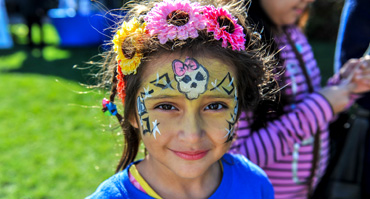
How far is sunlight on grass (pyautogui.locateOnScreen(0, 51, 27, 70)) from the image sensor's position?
7477mm

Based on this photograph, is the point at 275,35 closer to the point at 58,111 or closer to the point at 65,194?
the point at 65,194

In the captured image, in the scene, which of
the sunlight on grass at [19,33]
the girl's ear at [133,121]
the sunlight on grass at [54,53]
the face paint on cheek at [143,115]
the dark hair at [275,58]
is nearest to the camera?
the face paint on cheek at [143,115]

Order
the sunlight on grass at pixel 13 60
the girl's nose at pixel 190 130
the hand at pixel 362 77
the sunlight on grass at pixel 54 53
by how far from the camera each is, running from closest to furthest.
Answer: the girl's nose at pixel 190 130 < the hand at pixel 362 77 < the sunlight on grass at pixel 13 60 < the sunlight on grass at pixel 54 53

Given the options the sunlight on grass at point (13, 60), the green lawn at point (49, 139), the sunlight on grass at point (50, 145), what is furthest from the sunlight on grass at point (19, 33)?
the sunlight on grass at point (50, 145)

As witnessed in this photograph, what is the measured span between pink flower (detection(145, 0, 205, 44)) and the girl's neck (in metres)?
0.57

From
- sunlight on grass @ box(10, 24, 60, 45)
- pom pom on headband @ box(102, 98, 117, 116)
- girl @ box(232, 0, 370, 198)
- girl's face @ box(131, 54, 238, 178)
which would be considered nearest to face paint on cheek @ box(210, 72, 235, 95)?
girl's face @ box(131, 54, 238, 178)

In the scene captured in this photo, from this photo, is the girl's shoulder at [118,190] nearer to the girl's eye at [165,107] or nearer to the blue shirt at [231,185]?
the blue shirt at [231,185]

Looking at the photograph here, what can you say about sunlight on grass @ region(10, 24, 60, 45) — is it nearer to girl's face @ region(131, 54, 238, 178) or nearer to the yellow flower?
the yellow flower

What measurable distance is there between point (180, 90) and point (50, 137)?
3600 millimetres

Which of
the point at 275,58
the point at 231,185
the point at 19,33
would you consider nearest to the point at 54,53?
the point at 19,33

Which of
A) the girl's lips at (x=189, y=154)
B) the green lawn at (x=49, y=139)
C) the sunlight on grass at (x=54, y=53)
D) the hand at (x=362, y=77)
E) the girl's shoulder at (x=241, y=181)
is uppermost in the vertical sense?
the hand at (x=362, y=77)

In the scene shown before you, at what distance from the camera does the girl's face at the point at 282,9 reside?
6.23ft

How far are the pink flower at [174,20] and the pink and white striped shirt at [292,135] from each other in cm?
59

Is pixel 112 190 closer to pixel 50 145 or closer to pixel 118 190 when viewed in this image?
pixel 118 190
